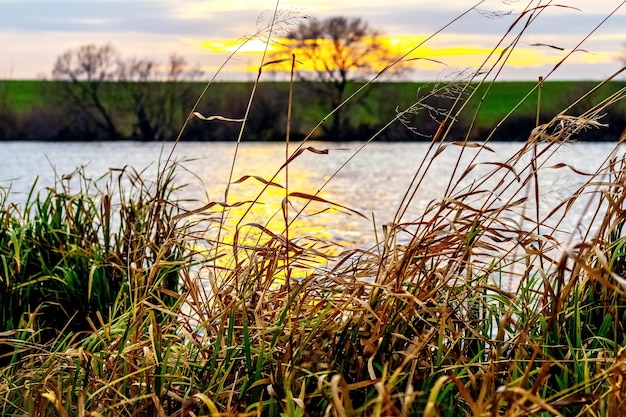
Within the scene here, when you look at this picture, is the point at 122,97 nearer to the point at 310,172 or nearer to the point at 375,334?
the point at 310,172

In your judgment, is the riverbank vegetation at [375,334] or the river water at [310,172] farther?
the river water at [310,172]

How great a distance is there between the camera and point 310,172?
26188 millimetres

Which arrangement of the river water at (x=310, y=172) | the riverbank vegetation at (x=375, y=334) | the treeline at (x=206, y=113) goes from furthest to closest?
the treeline at (x=206, y=113) → the river water at (x=310, y=172) → the riverbank vegetation at (x=375, y=334)

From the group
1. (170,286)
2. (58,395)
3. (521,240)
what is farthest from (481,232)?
(170,286)

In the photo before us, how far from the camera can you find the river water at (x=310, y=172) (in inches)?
519

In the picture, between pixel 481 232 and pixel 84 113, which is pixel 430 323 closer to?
pixel 481 232

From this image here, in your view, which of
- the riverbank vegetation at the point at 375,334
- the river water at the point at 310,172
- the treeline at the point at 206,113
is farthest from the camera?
the treeline at the point at 206,113

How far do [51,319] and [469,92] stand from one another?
3112 millimetres

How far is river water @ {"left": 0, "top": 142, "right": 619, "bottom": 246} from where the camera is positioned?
13.2 metres

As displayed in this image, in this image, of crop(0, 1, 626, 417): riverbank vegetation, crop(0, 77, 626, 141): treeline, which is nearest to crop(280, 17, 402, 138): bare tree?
crop(0, 77, 626, 141): treeline

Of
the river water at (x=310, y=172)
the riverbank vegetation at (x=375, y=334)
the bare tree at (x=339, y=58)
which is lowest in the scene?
the river water at (x=310, y=172)

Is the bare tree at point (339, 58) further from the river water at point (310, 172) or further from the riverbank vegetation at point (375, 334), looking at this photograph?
the riverbank vegetation at point (375, 334)

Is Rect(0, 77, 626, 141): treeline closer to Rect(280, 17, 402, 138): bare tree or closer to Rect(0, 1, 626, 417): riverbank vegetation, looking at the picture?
Rect(280, 17, 402, 138): bare tree

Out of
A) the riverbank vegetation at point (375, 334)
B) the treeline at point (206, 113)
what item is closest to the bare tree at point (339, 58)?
the treeline at point (206, 113)
